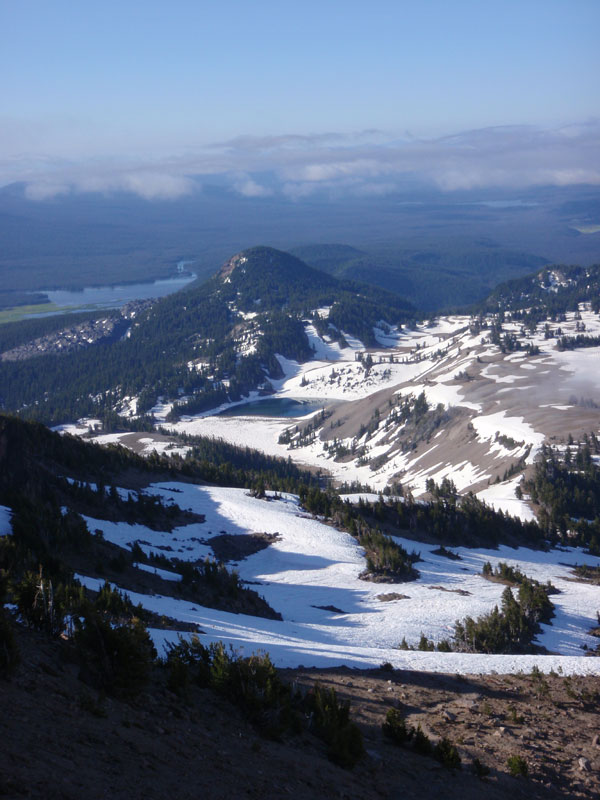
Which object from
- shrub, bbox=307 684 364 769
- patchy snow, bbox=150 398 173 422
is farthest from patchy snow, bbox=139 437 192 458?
shrub, bbox=307 684 364 769

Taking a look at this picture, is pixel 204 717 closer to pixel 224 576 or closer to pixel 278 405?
A: pixel 224 576

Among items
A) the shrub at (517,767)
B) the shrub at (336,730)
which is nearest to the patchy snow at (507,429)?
the shrub at (517,767)

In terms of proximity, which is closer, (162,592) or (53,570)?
(53,570)

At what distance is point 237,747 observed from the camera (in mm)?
11016

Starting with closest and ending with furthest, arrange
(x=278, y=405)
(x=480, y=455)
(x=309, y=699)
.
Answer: (x=309, y=699), (x=480, y=455), (x=278, y=405)

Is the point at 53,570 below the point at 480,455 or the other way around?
the other way around

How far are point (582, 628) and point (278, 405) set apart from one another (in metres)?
132

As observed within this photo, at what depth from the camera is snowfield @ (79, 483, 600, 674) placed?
19391mm

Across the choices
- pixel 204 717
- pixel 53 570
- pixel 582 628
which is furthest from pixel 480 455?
pixel 204 717

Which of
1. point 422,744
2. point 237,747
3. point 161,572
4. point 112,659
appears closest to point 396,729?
point 422,744

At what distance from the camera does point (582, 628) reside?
29516 millimetres

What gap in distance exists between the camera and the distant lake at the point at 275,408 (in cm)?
15212

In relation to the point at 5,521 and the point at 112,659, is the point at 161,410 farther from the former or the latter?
the point at 112,659

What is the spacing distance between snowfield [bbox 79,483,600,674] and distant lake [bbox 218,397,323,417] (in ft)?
325
